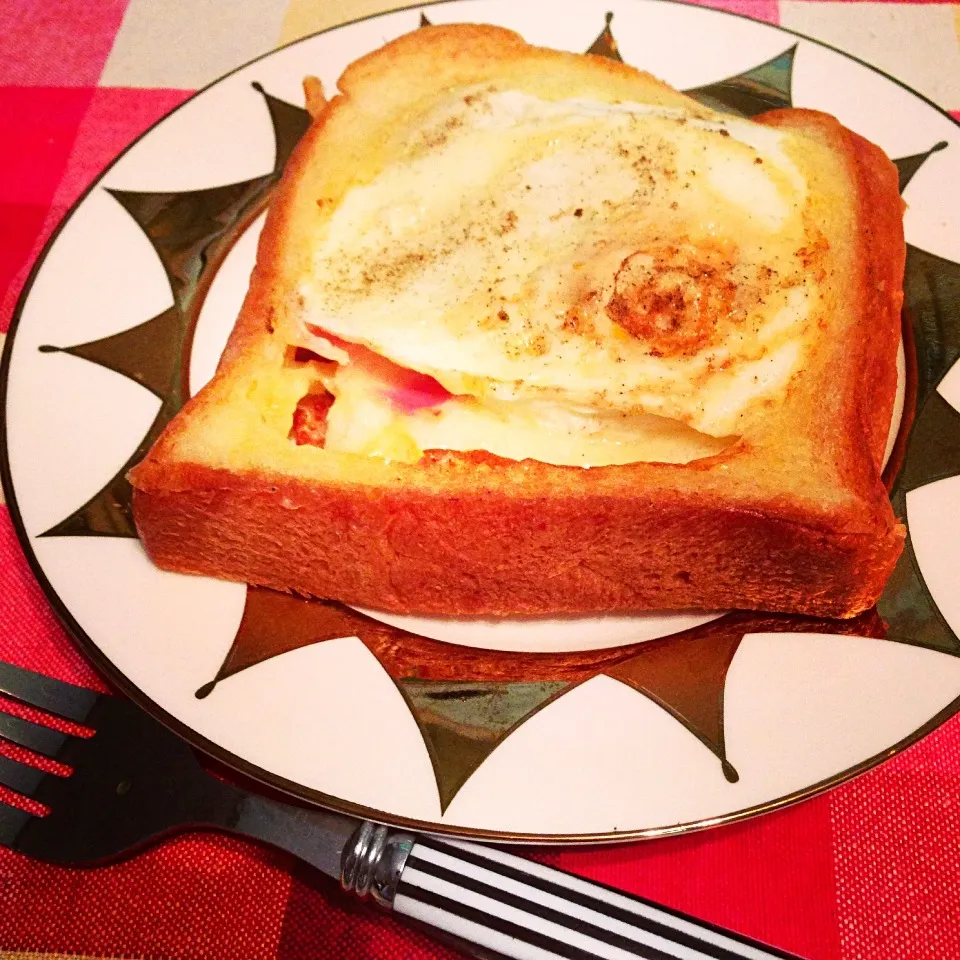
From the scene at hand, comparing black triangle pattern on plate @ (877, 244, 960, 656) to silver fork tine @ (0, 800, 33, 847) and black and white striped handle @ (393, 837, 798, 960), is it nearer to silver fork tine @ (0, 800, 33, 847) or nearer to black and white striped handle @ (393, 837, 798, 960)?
black and white striped handle @ (393, 837, 798, 960)

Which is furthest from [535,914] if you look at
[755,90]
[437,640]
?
[755,90]

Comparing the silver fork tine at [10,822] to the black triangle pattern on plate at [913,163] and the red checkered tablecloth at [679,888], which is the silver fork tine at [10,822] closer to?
the red checkered tablecloth at [679,888]

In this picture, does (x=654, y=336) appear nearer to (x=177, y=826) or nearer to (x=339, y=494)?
(x=339, y=494)

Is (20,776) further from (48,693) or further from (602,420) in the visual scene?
(602,420)

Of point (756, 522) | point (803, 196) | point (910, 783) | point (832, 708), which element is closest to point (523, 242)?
point (803, 196)

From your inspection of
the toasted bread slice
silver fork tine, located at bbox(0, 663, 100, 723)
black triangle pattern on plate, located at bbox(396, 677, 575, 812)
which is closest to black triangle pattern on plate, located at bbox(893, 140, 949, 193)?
the toasted bread slice

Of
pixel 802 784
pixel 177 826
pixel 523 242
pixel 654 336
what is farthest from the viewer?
pixel 523 242
